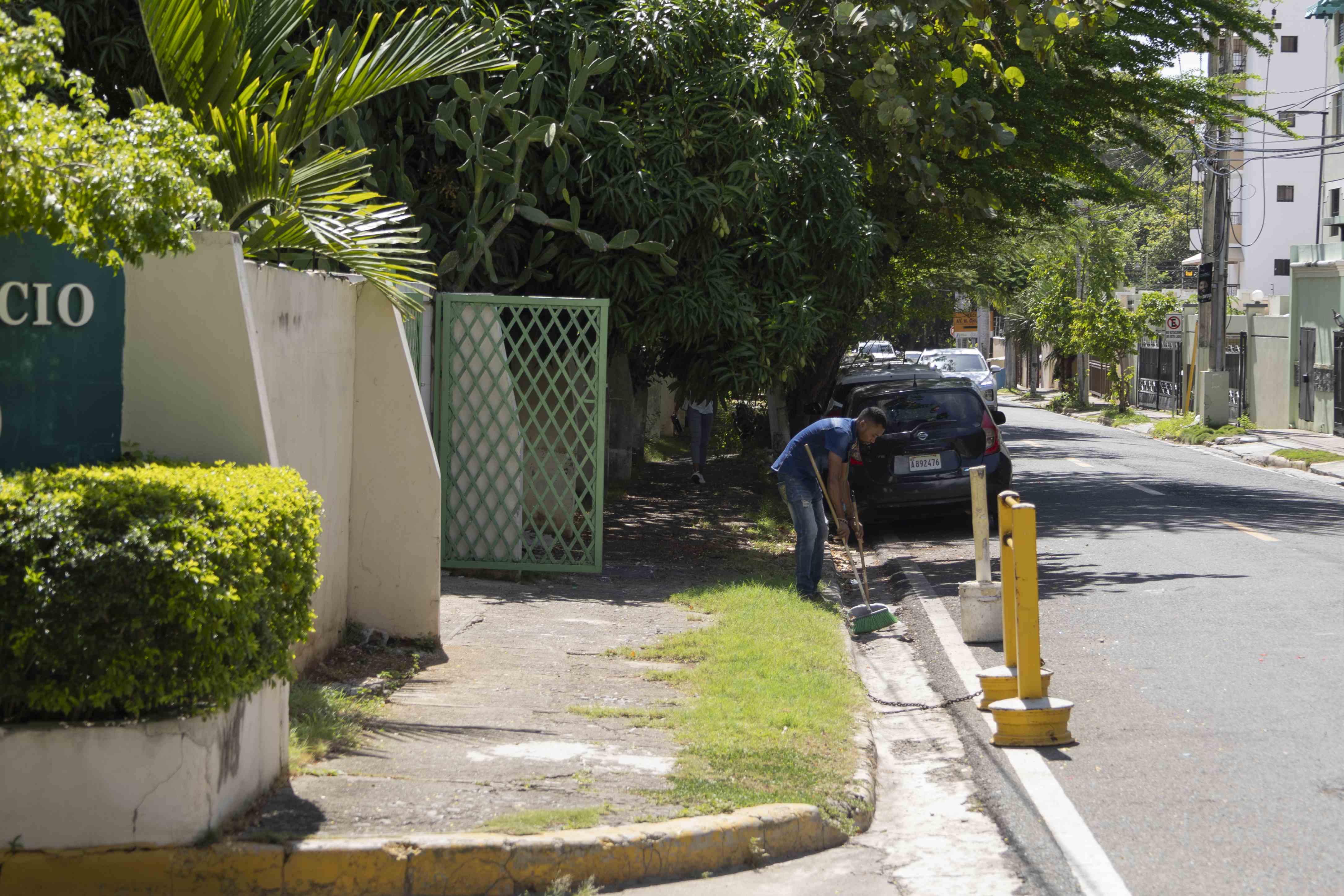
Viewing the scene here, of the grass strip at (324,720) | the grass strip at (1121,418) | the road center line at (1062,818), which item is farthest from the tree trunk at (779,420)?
the grass strip at (1121,418)

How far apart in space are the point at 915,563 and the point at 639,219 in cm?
407

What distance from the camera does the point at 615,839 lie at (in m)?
4.66

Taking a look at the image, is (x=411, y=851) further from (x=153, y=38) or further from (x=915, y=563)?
(x=915, y=563)

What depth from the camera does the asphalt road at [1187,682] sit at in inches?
195

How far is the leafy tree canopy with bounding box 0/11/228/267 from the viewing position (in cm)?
382

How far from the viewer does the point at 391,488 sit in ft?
24.8

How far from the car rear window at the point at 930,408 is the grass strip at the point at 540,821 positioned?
30.5 ft

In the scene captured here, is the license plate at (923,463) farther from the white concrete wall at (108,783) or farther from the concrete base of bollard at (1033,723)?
the white concrete wall at (108,783)

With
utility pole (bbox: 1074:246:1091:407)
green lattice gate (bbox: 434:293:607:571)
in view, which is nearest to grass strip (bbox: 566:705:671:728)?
green lattice gate (bbox: 434:293:607:571)

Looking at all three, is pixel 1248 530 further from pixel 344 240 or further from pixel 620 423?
pixel 344 240

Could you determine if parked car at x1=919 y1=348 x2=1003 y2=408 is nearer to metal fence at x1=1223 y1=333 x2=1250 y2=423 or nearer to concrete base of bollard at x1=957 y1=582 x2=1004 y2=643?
metal fence at x1=1223 y1=333 x2=1250 y2=423

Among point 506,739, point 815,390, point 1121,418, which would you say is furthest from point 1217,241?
point 506,739

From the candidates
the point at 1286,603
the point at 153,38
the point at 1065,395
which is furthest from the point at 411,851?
the point at 1065,395

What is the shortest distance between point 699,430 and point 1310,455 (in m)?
11.1
